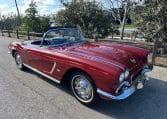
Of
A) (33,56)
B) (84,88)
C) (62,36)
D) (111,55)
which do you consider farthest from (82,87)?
(33,56)

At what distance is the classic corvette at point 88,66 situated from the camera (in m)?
3.32

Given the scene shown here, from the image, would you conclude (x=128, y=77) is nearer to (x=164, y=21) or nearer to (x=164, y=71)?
(x=164, y=71)

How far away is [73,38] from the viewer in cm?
511

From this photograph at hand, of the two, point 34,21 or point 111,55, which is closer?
point 111,55

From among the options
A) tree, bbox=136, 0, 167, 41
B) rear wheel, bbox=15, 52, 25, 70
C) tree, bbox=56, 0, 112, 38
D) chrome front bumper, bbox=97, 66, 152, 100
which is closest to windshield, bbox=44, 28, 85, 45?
rear wheel, bbox=15, 52, 25, 70

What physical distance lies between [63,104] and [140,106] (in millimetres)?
1469

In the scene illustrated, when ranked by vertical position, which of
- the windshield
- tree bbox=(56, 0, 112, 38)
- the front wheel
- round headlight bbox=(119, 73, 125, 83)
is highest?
tree bbox=(56, 0, 112, 38)

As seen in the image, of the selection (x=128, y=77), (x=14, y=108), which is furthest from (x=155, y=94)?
(x=14, y=108)

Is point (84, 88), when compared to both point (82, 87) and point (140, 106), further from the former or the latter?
point (140, 106)

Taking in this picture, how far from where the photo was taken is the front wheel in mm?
3661

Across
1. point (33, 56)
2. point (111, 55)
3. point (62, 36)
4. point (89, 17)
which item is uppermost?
point (89, 17)

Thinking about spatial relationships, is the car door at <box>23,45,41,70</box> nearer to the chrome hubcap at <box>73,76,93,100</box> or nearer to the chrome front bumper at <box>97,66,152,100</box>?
the chrome hubcap at <box>73,76,93,100</box>

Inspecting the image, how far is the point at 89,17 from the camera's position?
1220 cm

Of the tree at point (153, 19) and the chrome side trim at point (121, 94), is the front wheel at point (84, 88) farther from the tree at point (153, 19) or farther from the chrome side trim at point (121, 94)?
the tree at point (153, 19)
